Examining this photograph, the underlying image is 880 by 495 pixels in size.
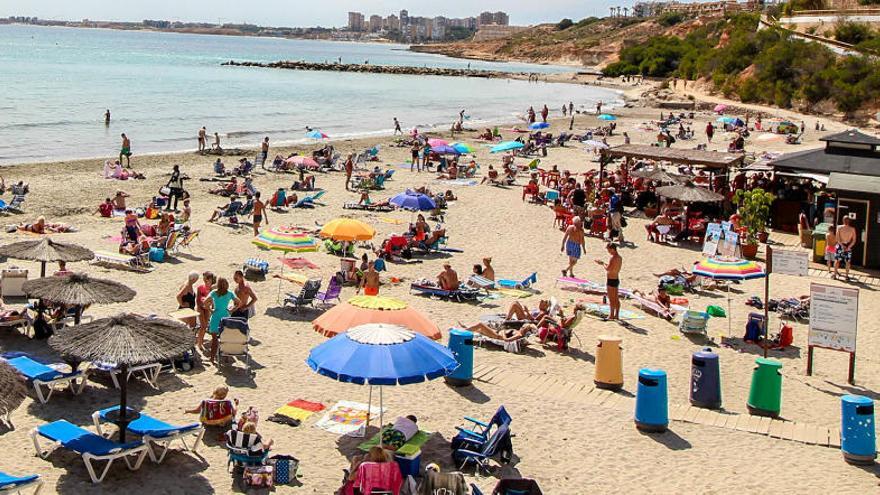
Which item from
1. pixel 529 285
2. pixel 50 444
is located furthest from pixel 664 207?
pixel 50 444

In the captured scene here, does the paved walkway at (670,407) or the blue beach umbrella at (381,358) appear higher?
the blue beach umbrella at (381,358)

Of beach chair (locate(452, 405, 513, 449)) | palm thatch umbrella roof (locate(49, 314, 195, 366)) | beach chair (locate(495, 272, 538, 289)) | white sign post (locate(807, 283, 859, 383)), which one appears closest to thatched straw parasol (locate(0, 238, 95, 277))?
palm thatch umbrella roof (locate(49, 314, 195, 366))

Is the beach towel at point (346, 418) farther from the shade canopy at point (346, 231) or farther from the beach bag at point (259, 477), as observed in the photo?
the shade canopy at point (346, 231)

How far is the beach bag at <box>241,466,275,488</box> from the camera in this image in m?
8.01

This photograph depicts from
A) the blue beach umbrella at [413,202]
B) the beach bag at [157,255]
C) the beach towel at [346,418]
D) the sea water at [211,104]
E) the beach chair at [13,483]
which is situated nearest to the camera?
the beach chair at [13,483]

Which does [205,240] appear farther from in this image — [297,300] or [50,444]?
[50,444]

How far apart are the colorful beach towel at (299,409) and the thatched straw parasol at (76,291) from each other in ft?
7.81

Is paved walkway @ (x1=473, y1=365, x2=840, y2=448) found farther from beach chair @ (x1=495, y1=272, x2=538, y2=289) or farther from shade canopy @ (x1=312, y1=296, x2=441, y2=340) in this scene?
beach chair @ (x1=495, y1=272, x2=538, y2=289)

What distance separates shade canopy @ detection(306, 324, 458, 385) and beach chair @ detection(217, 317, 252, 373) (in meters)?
2.65

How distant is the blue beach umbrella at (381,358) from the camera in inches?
320

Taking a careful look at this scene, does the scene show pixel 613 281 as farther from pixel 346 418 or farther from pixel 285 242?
pixel 346 418

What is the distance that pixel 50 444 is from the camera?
28.1 feet

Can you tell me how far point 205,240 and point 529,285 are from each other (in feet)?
23.1

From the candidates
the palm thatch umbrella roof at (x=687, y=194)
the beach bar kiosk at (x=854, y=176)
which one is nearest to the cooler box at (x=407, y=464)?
the beach bar kiosk at (x=854, y=176)
